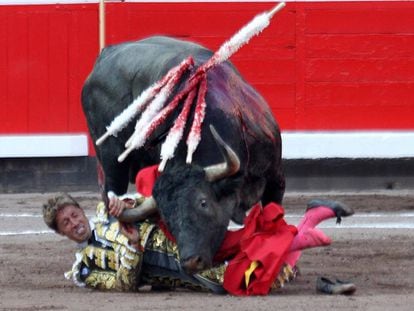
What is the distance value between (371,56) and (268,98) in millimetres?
802

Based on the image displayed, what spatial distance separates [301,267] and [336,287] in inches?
44.8

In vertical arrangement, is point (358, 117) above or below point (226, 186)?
below

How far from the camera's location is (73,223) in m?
6.10

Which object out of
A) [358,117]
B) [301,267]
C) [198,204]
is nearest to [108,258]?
[198,204]

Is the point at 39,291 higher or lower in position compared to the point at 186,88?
lower

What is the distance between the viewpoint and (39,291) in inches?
245

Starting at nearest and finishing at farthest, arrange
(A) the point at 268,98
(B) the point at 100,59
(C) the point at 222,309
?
(C) the point at 222,309, (B) the point at 100,59, (A) the point at 268,98

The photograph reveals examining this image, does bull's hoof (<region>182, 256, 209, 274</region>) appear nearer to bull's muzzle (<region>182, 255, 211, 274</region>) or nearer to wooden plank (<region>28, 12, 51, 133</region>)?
bull's muzzle (<region>182, 255, 211, 274</region>)

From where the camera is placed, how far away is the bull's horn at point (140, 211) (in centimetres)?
597

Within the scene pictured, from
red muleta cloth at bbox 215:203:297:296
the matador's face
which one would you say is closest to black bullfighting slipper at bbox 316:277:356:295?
red muleta cloth at bbox 215:203:297:296

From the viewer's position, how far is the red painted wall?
10.9 metres

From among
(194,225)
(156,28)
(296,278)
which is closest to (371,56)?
(156,28)

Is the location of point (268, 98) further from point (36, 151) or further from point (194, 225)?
point (194, 225)

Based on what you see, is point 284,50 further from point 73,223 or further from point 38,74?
point 73,223
